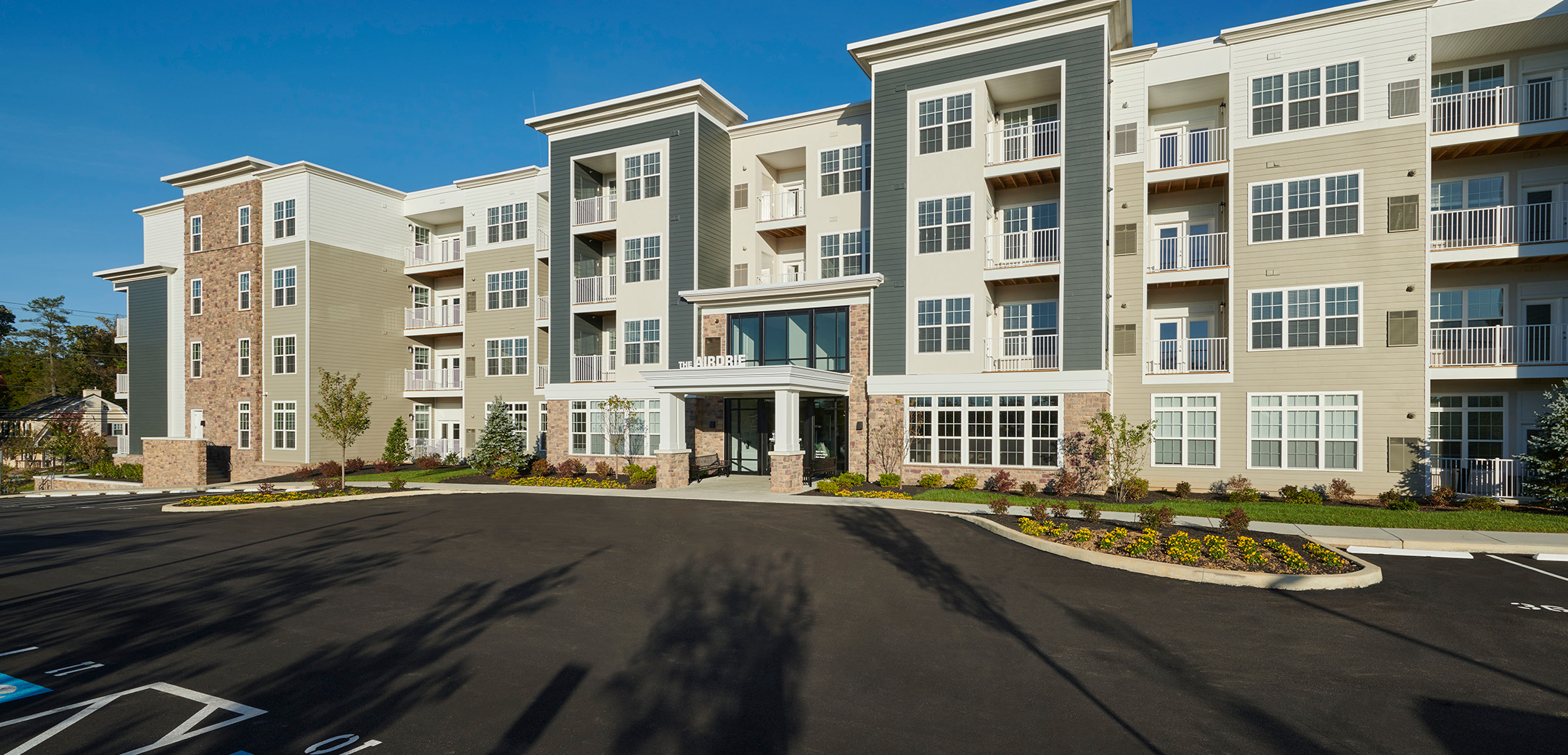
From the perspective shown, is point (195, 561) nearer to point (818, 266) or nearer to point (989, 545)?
point (989, 545)

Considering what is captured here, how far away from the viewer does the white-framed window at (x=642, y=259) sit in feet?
90.6

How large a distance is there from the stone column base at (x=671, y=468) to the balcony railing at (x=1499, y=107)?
22.8 m

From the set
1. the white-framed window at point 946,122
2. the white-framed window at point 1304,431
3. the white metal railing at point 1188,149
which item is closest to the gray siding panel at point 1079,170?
the white-framed window at point 946,122

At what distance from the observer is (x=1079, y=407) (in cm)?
2098

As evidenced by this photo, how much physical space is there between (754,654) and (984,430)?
16.0 m

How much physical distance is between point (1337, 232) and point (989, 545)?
15166 mm

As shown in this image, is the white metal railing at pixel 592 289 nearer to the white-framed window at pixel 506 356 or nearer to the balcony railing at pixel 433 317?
the white-framed window at pixel 506 356

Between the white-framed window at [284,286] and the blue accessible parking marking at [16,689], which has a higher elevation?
the white-framed window at [284,286]

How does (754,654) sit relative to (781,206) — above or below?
below

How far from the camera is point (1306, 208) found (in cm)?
2070

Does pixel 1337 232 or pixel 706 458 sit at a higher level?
pixel 1337 232

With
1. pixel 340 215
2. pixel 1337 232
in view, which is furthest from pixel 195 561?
pixel 1337 232

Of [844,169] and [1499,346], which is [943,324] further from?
[1499,346]

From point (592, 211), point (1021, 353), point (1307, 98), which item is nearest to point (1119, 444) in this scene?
point (1021, 353)
